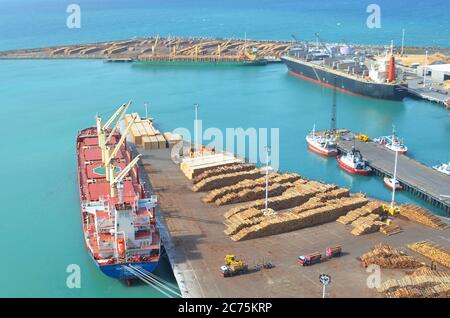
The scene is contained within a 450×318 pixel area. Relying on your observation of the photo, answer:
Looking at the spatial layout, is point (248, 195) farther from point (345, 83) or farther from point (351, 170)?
point (345, 83)

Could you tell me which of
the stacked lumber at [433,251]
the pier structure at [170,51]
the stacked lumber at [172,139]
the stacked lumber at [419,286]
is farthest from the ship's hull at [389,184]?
the pier structure at [170,51]

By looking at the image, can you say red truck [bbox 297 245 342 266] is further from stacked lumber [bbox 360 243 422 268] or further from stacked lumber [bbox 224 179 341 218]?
stacked lumber [bbox 224 179 341 218]

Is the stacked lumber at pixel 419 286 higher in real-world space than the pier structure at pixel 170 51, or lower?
lower

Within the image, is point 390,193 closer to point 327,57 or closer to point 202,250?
point 202,250

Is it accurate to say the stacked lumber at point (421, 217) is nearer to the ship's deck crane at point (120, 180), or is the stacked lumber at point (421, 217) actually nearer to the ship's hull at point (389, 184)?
the ship's hull at point (389, 184)
